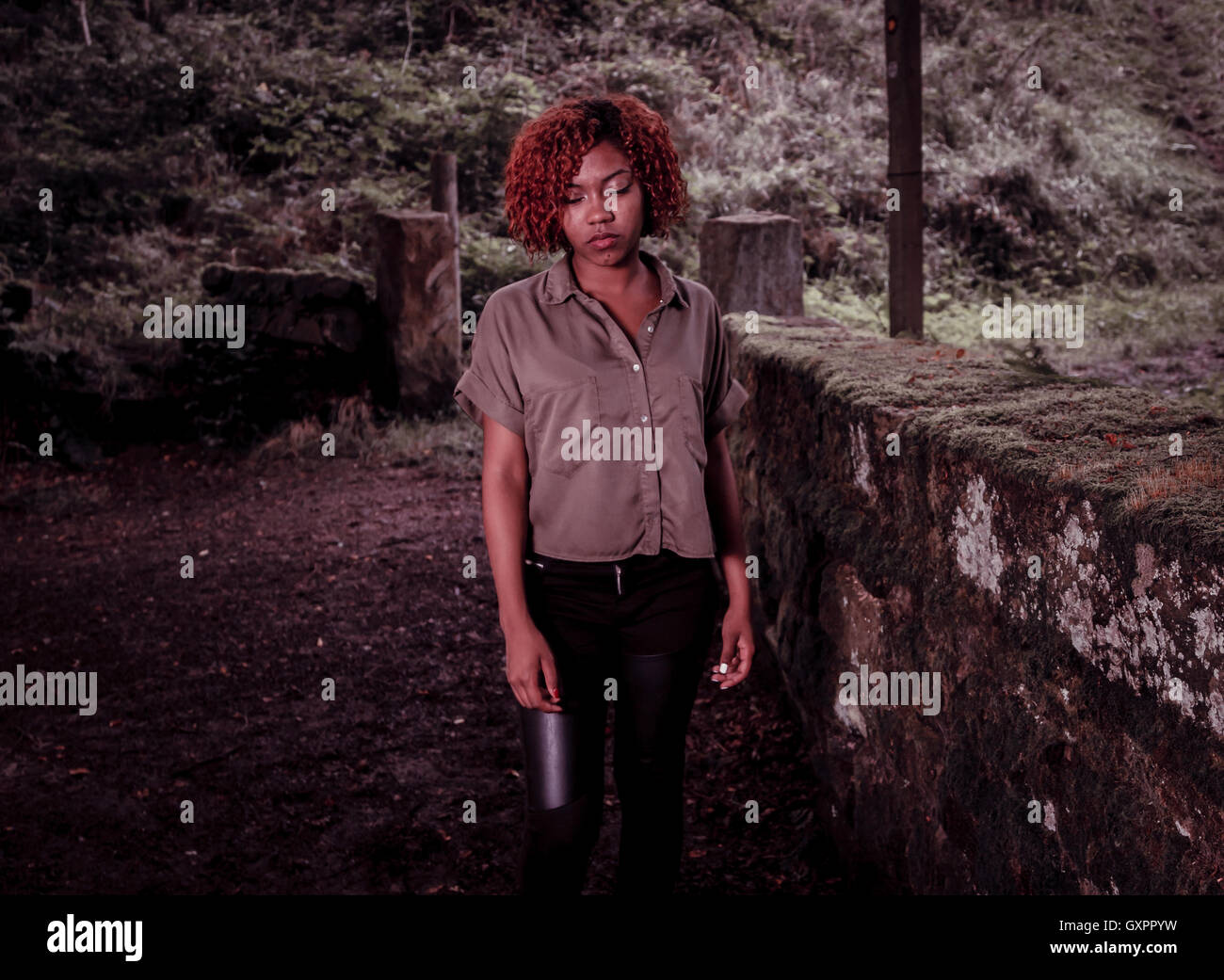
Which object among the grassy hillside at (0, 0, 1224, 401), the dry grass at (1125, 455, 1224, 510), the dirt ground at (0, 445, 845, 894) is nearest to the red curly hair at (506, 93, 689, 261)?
the dry grass at (1125, 455, 1224, 510)

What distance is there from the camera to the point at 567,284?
249 centimetres

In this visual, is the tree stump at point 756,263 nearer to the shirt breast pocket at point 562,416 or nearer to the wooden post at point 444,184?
the wooden post at point 444,184

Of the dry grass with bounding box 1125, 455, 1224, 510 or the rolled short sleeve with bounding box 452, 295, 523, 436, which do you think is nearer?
the dry grass with bounding box 1125, 455, 1224, 510

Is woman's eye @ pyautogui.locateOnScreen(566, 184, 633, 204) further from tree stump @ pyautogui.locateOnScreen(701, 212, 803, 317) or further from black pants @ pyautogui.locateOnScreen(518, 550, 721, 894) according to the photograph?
tree stump @ pyautogui.locateOnScreen(701, 212, 803, 317)

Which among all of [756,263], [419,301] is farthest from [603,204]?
[419,301]

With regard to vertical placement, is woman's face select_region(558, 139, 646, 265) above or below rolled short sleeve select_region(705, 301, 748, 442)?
above

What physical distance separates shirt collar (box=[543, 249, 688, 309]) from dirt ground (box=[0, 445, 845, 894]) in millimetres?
1903

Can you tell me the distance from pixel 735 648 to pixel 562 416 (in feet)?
2.15

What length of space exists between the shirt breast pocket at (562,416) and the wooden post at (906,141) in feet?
13.9

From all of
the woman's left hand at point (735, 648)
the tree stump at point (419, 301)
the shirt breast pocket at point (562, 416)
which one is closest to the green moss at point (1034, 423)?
the woman's left hand at point (735, 648)

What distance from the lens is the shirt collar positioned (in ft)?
8.17

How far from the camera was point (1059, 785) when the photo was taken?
7.06ft

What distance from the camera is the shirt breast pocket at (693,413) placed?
8.18ft

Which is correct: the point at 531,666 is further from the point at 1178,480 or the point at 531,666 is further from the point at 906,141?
the point at 906,141
